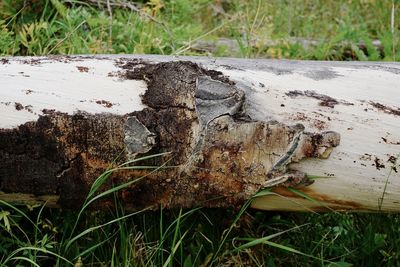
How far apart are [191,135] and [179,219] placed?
310 mm

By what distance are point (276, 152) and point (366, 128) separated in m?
0.31

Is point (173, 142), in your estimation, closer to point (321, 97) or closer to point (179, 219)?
point (179, 219)

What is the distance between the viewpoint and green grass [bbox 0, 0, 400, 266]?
2191mm

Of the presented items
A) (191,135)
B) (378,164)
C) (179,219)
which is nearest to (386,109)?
(378,164)

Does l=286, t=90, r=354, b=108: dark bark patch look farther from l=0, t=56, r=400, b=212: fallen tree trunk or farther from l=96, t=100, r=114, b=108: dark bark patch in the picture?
l=96, t=100, r=114, b=108: dark bark patch

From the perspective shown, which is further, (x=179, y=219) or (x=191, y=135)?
(x=179, y=219)

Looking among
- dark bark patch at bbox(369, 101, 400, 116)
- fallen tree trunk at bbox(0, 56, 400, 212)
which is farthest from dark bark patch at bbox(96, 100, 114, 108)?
dark bark patch at bbox(369, 101, 400, 116)

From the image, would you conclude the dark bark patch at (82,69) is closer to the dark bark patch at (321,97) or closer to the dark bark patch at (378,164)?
the dark bark patch at (321,97)

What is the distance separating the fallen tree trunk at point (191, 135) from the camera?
1917 mm

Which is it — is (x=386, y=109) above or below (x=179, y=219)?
above

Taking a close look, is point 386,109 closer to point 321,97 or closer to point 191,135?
point 321,97

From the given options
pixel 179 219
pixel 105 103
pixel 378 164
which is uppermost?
pixel 105 103

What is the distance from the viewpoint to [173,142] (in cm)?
195

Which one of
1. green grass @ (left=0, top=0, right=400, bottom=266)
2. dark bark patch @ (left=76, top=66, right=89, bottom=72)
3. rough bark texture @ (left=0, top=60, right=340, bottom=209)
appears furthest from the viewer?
green grass @ (left=0, top=0, right=400, bottom=266)
